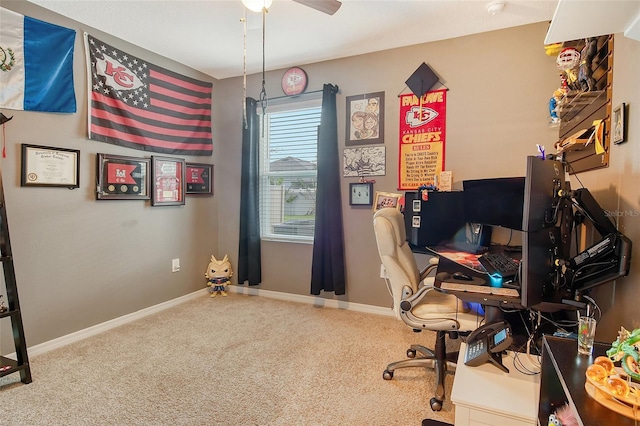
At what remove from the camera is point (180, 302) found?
11.8ft

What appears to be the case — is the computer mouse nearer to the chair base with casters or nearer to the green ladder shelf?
the chair base with casters

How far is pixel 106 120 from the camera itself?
9.40 feet

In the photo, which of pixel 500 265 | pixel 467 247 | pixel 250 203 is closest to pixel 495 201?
pixel 467 247

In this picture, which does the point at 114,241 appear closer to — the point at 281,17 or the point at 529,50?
the point at 281,17

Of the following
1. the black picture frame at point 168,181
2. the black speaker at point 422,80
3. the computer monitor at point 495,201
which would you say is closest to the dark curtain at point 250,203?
the black picture frame at point 168,181

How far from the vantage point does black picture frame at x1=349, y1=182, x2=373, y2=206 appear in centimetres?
327

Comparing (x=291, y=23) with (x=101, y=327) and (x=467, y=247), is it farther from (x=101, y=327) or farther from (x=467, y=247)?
(x=101, y=327)

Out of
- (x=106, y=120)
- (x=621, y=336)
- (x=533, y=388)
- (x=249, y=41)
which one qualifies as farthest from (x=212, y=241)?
(x=621, y=336)

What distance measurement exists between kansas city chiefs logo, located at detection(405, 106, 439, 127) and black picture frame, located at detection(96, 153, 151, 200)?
8.19ft

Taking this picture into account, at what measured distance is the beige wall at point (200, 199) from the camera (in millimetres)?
2424

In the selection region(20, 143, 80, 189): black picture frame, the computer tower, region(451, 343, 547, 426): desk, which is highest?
region(20, 143, 80, 189): black picture frame

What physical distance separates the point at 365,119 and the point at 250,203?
1.53m

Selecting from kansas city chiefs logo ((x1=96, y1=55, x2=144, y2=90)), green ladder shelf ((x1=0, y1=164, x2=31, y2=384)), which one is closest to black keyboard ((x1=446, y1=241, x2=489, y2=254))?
green ladder shelf ((x1=0, y1=164, x2=31, y2=384))

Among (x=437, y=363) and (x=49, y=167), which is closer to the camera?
(x=437, y=363)
